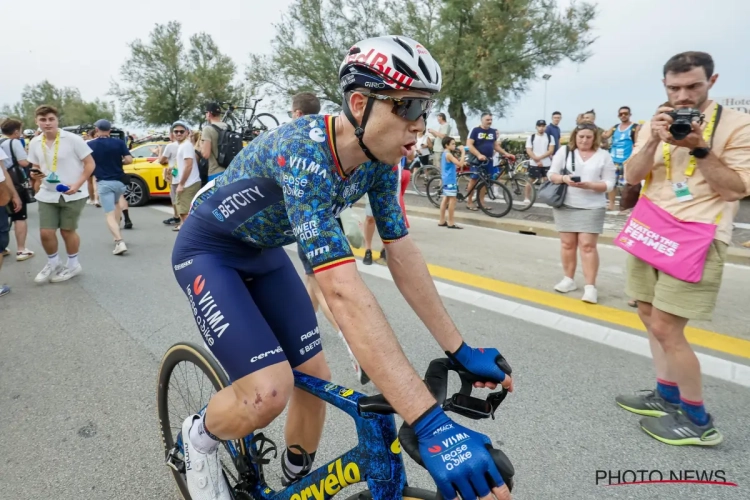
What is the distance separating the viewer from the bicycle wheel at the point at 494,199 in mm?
9484

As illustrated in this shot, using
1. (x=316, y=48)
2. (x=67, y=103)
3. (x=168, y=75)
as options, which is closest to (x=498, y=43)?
(x=316, y=48)

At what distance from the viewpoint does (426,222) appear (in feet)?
30.0

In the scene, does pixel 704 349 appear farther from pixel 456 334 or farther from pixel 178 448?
pixel 178 448

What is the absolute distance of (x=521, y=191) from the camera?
1069 cm

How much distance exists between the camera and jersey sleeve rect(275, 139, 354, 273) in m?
1.35

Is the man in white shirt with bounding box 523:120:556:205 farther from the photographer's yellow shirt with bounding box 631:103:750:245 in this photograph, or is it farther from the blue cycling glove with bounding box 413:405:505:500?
the blue cycling glove with bounding box 413:405:505:500

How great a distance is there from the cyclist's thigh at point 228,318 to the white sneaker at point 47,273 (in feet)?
16.2

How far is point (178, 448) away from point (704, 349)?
3.59 meters

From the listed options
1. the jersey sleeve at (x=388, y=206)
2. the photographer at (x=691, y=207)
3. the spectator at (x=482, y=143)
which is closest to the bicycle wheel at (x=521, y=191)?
the spectator at (x=482, y=143)

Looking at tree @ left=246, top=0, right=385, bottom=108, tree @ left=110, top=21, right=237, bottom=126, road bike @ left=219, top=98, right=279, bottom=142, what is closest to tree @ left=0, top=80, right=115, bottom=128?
tree @ left=110, top=21, right=237, bottom=126

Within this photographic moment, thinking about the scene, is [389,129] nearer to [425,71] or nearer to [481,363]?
[425,71]

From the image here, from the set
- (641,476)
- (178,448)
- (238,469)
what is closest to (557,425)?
(641,476)

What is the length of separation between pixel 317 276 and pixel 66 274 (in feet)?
18.4

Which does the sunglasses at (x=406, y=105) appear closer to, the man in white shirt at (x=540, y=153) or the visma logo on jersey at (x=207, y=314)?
the visma logo on jersey at (x=207, y=314)
